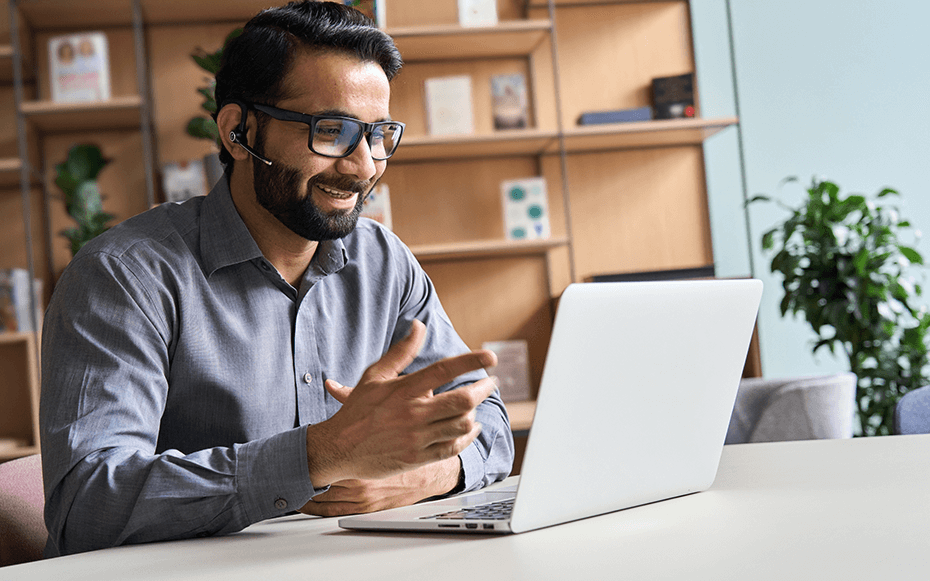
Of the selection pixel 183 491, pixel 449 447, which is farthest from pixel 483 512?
pixel 183 491

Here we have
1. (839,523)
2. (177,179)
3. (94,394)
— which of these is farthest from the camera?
(177,179)

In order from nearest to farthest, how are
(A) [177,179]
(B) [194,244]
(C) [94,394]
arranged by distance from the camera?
1. (C) [94,394]
2. (B) [194,244]
3. (A) [177,179]

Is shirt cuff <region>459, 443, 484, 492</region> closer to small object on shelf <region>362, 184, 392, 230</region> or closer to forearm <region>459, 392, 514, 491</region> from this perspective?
forearm <region>459, 392, 514, 491</region>

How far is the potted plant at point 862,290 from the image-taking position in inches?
112

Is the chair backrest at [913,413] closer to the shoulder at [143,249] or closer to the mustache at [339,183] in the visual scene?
the mustache at [339,183]

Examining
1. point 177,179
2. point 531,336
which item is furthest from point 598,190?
point 177,179

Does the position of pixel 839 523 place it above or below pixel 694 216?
below

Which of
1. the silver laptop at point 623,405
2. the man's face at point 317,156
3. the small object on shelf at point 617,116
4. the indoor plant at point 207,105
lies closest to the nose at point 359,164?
the man's face at point 317,156

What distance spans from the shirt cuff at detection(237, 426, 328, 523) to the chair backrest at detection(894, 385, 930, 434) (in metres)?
1.12

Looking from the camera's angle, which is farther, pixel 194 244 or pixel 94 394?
pixel 194 244

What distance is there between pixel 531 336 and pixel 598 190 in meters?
0.63

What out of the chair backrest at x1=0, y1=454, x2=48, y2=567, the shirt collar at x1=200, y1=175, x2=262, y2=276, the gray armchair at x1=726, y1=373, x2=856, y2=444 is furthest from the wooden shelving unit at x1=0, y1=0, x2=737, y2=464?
the chair backrest at x1=0, y1=454, x2=48, y2=567

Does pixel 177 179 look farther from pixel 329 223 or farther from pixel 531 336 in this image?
pixel 329 223

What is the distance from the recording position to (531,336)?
3.28 m
